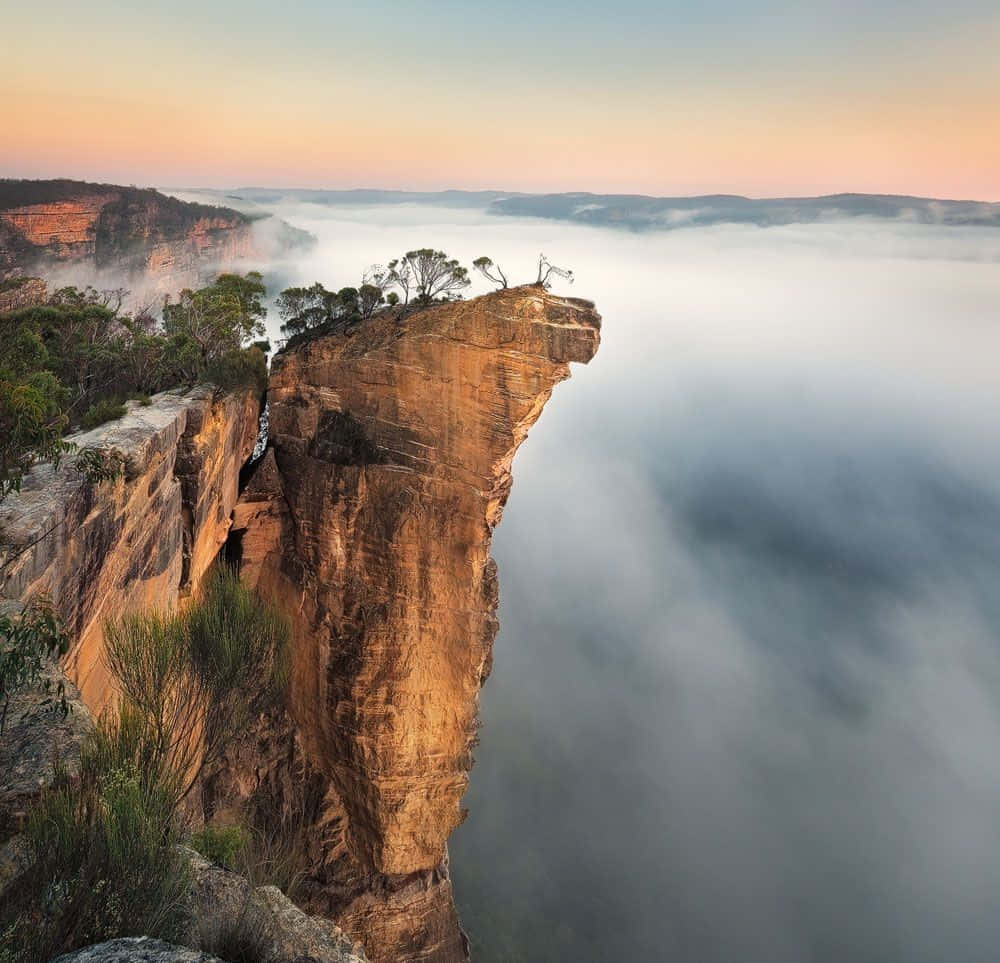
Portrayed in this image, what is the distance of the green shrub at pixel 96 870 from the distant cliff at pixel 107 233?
63.0m

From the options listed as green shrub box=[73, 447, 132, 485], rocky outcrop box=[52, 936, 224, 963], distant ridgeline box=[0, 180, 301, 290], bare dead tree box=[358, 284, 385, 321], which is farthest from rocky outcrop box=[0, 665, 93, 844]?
distant ridgeline box=[0, 180, 301, 290]

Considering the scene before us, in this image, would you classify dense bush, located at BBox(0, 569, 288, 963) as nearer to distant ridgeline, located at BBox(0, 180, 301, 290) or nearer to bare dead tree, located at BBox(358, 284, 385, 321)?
bare dead tree, located at BBox(358, 284, 385, 321)

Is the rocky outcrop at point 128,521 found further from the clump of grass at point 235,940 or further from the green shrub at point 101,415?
the clump of grass at point 235,940

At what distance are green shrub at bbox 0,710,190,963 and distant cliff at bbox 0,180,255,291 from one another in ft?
207

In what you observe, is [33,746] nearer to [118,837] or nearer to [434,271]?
[118,837]

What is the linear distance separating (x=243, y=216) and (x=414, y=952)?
4229 inches

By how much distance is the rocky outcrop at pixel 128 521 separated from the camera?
11.7 metres

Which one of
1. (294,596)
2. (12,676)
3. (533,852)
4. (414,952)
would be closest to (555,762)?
(533,852)

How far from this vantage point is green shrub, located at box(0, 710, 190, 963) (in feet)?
19.7

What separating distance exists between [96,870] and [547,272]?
22384mm

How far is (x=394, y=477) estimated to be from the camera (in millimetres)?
24781

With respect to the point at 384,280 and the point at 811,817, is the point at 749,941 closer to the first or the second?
the point at 811,817

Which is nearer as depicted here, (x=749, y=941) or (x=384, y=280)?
(x=384, y=280)

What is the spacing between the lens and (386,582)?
82.9 ft
